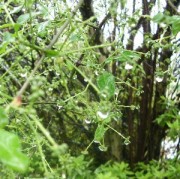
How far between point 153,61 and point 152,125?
442mm

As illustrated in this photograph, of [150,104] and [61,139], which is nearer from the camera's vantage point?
[150,104]

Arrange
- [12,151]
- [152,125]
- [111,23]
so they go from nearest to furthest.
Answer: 1. [12,151]
2. [111,23]
3. [152,125]

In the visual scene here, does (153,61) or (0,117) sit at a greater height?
(0,117)

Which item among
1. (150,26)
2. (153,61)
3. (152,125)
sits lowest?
(152,125)

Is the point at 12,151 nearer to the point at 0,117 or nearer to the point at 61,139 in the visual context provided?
the point at 0,117

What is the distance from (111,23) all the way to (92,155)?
0.87m

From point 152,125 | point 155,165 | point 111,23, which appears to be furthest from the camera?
point 152,125

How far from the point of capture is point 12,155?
31 centimetres

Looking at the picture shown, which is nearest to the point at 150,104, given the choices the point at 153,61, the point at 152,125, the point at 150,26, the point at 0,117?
the point at 152,125

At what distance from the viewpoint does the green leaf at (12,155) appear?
0.30 metres

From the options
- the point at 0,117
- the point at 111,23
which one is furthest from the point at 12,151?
the point at 111,23

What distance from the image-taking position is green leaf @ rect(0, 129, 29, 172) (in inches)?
11.8

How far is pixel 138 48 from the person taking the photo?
206cm

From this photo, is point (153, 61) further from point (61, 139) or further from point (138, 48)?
point (61, 139)
